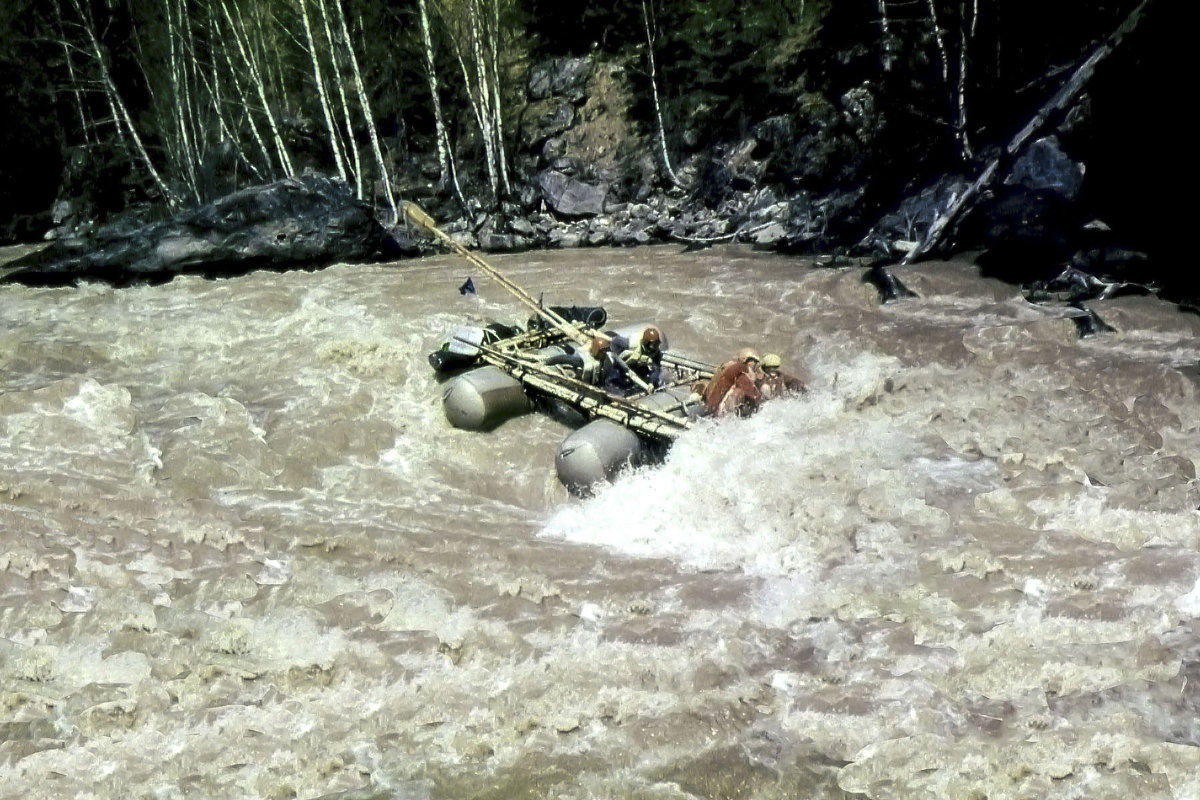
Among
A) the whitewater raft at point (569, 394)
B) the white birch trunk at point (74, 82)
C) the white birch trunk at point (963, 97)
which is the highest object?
the white birch trunk at point (74, 82)

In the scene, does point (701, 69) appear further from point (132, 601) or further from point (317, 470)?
point (132, 601)

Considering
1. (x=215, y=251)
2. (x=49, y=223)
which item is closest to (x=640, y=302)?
(x=215, y=251)

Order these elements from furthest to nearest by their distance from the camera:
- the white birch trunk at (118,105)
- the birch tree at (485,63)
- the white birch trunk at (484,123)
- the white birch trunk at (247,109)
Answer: the white birch trunk at (247,109) → the white birch trunk at (484,123) → the birch tree at (485,63) → the white birch trunk at (118,105)

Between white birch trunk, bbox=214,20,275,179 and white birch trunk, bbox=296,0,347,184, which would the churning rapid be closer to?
white birch trunk, bbox=296,0,347,184

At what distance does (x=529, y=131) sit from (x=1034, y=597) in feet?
49.8

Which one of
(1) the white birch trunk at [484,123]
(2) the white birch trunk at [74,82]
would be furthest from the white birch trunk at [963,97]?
(2) the white birch trunk at [74,82]

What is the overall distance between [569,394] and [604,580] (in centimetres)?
213

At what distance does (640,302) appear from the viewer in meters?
10.4

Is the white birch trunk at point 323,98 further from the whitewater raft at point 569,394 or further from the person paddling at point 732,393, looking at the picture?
the person paddling at point 732,393

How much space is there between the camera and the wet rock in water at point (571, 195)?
1655 cm

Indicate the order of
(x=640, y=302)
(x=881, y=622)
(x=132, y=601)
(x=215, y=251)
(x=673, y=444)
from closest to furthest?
(x=881, y=622) → (x=132, y=601) → (x=673, y=444) → (x=640, y=302) → (x=215, y=251)

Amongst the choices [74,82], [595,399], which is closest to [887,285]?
[595,399]

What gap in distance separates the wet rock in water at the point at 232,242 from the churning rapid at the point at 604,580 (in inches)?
148

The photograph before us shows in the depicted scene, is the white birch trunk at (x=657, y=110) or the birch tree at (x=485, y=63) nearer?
the white birch trunk at (x=657, y=110)
